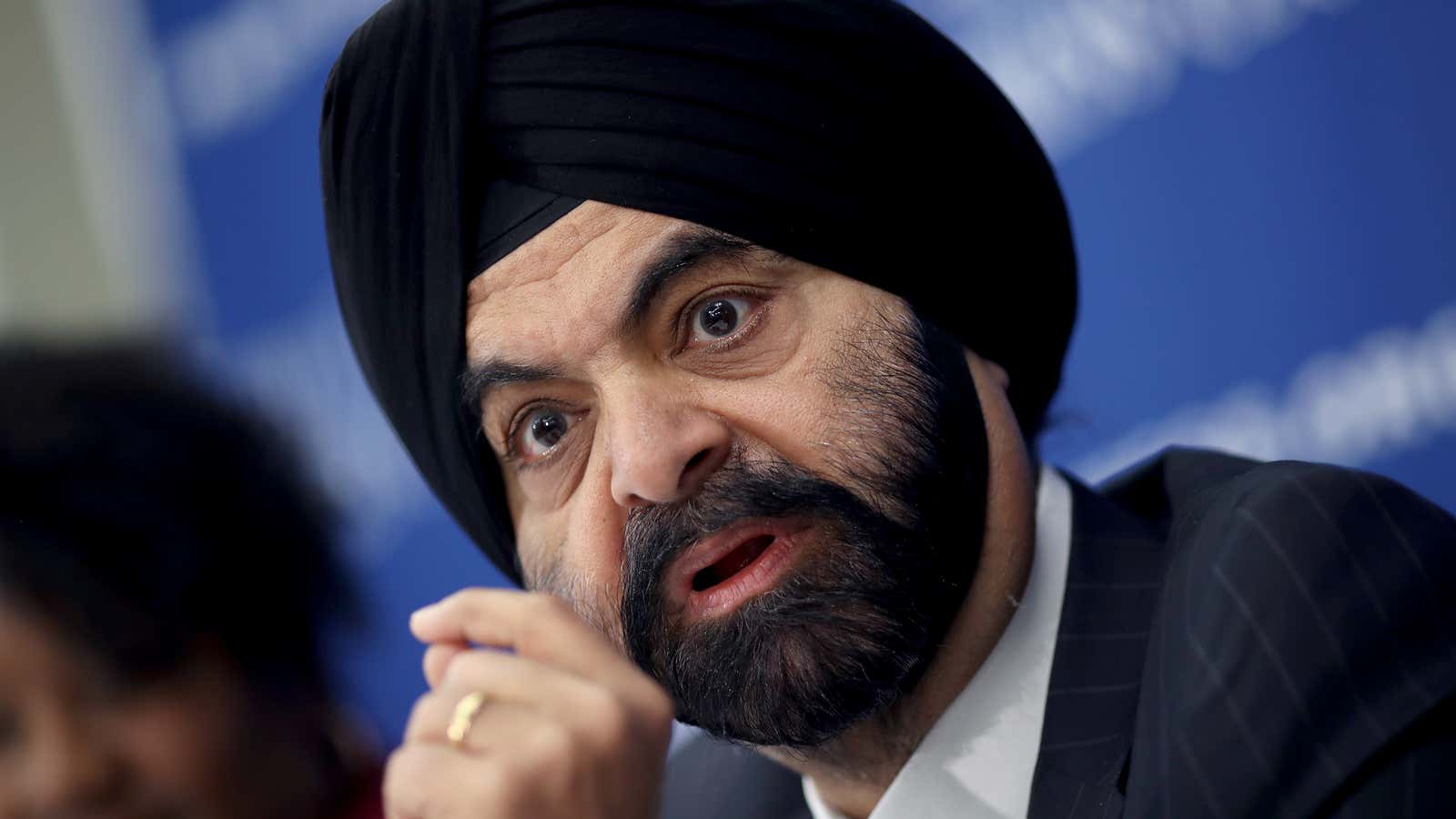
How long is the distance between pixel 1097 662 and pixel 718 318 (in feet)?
1.44

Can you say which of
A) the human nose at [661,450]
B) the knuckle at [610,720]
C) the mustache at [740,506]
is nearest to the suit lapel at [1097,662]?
the mustache at [740,506]

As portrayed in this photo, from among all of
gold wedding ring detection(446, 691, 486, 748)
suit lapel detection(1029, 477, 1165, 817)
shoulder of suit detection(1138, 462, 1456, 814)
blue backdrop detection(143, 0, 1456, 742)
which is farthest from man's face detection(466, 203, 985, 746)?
blue backdrop detection(143, 0, 1456, 742)

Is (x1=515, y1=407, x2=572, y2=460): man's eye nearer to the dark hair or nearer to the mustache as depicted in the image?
the mustache

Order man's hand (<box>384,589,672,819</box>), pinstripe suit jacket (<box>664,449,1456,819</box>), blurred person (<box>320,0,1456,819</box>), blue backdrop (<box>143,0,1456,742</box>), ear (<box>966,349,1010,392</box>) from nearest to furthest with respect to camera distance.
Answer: man's hand (<box>384,589,672,819</box>) < pinstripe suit jacket (<box>664,449,1456,819</box>) < blurred person (<box>320,0,1456,819</box>) < ear (<box>966,349,1010,392</box>) < blue backdrop (<box>143,0,1456,742</box>)

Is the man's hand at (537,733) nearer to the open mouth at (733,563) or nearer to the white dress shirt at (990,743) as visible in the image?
the open mouth at (733,563)

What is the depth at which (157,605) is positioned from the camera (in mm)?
1356

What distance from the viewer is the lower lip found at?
1145 mm

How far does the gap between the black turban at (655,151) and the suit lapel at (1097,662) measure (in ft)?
0.69

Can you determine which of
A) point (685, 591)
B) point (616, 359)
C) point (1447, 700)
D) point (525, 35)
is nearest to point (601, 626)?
point (685, 591)

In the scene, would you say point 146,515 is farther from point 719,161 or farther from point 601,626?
point 719,161

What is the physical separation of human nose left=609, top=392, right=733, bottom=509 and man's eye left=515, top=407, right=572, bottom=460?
0.12 meters

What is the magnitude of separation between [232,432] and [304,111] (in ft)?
4.76

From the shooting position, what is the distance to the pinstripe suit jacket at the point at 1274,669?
37.5 inches

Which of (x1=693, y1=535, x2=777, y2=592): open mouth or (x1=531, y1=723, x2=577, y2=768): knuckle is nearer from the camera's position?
(x1=531, y1=723, x2=577, y2=768): knuckle
